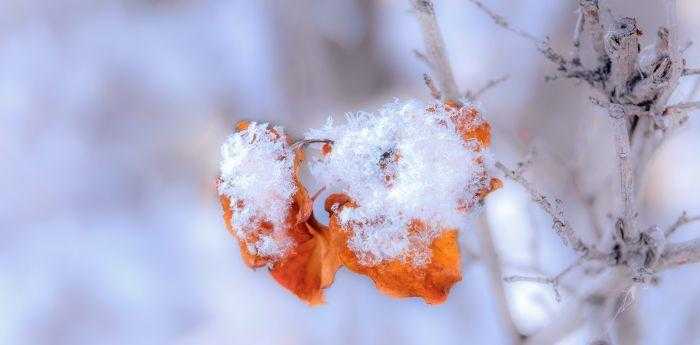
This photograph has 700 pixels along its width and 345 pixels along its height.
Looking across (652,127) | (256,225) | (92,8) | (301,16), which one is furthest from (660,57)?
(92,8)

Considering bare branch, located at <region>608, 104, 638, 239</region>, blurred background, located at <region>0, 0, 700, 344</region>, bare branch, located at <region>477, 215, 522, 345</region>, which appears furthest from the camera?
blurred background, located at <region>0, 0, 700, 344</region>


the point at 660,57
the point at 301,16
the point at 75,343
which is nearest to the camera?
the point at 660,57

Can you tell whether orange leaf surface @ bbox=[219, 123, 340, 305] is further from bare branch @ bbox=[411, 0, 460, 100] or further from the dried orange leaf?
bare branch @ bbox=[411, 0, 460, 100]

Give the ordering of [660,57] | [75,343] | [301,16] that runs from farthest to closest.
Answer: [75,343] → [301,16] → [660,57]

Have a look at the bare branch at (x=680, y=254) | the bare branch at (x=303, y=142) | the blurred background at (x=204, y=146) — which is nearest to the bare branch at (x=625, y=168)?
the bare branch at (x=680, y=254)

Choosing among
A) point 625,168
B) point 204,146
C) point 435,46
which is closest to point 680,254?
point 625,168

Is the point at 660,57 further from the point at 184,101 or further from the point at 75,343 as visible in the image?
the point at 75,343

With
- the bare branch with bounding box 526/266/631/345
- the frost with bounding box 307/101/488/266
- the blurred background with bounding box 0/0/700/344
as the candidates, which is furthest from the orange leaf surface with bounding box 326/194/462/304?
the blurred background with bounding box 0/0/700/344
